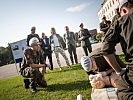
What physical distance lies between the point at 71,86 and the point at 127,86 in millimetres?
5367

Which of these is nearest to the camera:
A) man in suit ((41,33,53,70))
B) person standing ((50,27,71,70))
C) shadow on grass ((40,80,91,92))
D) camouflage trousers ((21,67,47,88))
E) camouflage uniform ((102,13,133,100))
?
camouflage uniform ((102,13,133,100))

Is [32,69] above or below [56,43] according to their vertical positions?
below

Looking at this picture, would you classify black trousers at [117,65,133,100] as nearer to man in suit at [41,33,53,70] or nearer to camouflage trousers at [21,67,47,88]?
camouflage trousers at [21,67,47,88]

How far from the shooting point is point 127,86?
2578 mm

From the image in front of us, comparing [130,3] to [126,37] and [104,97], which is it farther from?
[104,97]

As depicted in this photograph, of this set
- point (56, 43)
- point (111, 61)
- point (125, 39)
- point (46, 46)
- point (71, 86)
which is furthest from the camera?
point (46, 46)

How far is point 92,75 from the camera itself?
4527mm

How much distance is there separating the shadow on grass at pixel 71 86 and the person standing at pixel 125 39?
4616 millimetres

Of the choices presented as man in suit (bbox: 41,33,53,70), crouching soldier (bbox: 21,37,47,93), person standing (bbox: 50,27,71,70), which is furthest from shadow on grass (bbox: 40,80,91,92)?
man in suit (bbox: 41,33,53,70)

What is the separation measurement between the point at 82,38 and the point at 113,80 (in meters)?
8.18

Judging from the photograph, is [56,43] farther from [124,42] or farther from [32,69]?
[124,42]

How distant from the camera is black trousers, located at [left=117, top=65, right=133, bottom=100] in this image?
250 centimetres

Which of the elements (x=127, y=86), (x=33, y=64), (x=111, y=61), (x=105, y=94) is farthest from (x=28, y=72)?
(x=127, y=86)

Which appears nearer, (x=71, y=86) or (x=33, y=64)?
(x=71, y=86)
